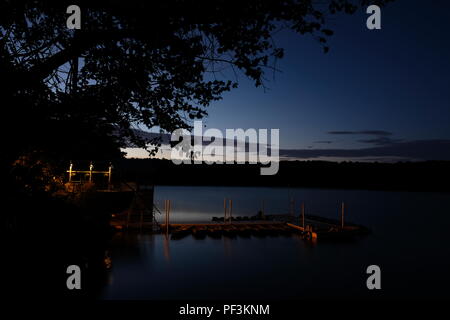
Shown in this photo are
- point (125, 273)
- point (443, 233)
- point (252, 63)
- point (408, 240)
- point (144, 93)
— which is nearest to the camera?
point (252, 63)

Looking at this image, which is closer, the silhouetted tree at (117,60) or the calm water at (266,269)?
the silhouetted tree at (117,60)

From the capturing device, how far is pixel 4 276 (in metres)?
5.99

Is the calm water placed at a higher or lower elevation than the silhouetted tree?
lower

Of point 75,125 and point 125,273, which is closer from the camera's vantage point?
point 75,125

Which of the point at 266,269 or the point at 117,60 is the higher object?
the point at 117,60

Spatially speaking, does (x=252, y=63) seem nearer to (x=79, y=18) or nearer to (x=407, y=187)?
(x=79, y=18)

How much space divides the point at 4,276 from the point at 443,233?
144 feet

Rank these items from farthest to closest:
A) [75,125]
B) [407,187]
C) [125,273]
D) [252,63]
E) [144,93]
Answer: [407,187] < [125,273] < [144,93] < [75,125] < [252,63]

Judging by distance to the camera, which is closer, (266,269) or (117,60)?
(117,60)

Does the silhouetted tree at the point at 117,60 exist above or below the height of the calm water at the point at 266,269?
above

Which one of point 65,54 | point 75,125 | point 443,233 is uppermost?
point 65,54

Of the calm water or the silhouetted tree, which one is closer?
the silhouetted tree

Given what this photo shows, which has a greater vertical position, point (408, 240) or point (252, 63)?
point (252, 63)
